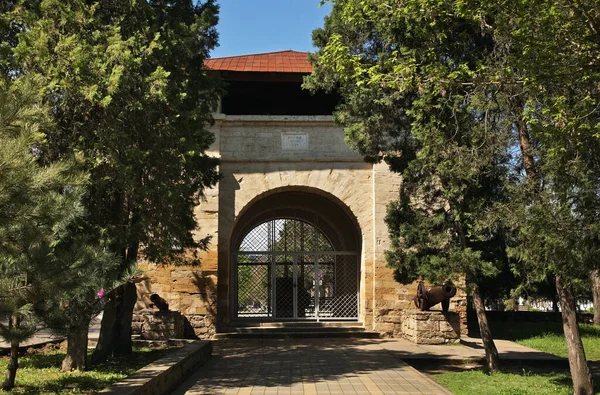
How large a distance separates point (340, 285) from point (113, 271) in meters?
11.8

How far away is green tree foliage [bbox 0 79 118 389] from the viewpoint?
12.8ft

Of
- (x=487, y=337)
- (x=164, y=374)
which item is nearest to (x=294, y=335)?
(x=487, y=337)

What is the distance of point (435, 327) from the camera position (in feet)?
42.5

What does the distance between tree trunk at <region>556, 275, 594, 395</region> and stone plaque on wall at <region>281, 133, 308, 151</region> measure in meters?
7.95

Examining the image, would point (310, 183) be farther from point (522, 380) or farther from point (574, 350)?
point (574, 350)

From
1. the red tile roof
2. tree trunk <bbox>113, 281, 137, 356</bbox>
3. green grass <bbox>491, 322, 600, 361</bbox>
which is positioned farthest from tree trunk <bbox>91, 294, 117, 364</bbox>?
green grass <bbox>491, 322, 600, 361</bbox>

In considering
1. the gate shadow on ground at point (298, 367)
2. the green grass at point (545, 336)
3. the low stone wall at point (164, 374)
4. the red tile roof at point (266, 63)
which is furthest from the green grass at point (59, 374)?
the green grass at point (545, 336)

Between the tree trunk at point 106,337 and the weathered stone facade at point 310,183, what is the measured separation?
16.1 feet

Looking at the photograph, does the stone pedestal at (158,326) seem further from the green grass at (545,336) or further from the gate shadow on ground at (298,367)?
the green grass at (545,336)

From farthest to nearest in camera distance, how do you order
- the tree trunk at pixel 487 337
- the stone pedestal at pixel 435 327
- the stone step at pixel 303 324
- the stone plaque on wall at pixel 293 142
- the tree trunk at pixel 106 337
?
the stone step at pixel 303 324 < the stone plaque on wall at pixel 293 142 < the stone pedestal at pixel 435 327 < the tree trunk at pixel 487 337 < the tree trunk at pixel 106 337

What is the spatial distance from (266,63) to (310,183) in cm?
339

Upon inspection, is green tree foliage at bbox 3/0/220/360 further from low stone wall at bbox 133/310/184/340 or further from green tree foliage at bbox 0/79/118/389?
low stone wall at bbox 133/310/184/340

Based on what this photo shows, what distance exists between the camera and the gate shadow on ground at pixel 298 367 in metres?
7.83

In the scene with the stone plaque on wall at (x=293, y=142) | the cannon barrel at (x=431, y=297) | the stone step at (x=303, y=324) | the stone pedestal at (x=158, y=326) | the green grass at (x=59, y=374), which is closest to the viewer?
the green grass at (x=59, y=374)
